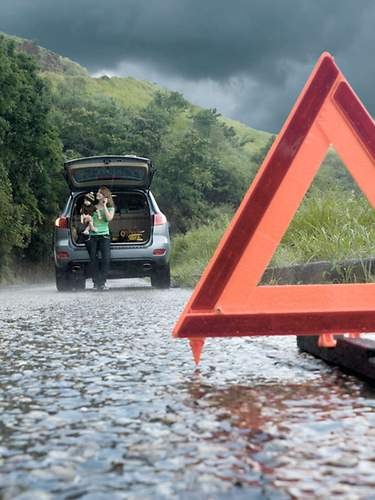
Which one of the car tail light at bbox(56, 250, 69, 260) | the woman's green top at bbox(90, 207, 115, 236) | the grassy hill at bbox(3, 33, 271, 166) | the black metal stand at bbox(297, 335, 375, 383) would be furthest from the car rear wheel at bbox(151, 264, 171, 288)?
the grassy hill at bbox(3, 33, 271, 166)

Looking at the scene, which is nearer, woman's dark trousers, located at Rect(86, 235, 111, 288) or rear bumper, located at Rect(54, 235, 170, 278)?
woman's dark trousers, located at Rect(86, 235, 111, 288)

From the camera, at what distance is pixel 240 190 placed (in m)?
60.0

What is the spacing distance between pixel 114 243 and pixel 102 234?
0.72 metres

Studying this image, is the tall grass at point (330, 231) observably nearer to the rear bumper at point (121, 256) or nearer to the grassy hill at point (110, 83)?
the rear bumper at point (121, 256)

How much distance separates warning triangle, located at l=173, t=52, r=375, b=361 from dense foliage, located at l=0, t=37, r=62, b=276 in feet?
73.9

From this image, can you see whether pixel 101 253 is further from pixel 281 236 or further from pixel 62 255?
pixel 281 236

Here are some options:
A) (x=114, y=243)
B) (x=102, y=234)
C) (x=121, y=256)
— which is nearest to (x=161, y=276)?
(x=121, y=256)

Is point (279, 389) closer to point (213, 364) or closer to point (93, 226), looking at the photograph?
Answer: point (213, 364)

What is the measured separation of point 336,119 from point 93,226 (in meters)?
9.71

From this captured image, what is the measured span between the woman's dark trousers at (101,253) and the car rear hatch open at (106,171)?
1.12m

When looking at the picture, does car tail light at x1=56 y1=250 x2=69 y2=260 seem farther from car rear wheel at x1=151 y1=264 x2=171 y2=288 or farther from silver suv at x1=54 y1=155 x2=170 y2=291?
car rear wheel at x1=151 y1=264 x2=171 y2=288

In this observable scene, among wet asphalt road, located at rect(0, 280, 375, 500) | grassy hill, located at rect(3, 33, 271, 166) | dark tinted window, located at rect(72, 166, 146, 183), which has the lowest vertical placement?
wet asphalt road, located at rect(0, 280, 375, 500)

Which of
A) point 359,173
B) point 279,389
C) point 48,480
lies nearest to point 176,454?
point 48,480

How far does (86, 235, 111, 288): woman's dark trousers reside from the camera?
13094 millimetres
